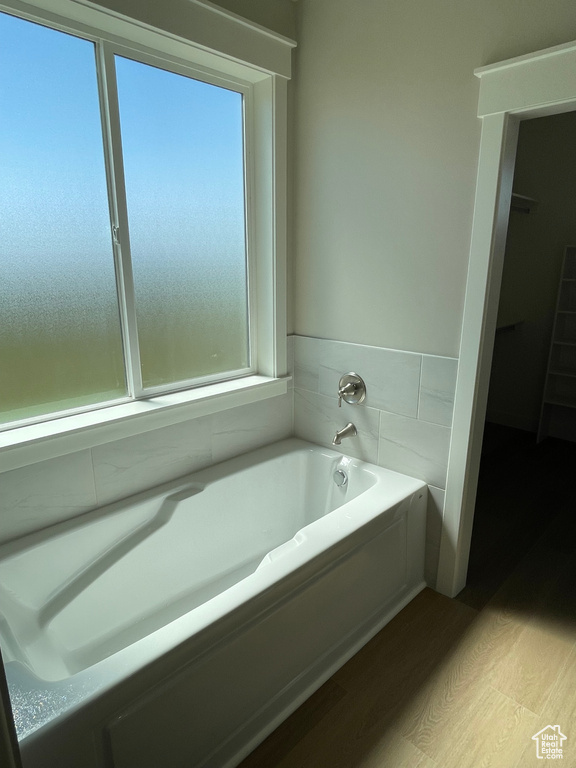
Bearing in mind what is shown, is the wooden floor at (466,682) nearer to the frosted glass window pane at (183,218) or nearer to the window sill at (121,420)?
the window sill at (121,420)

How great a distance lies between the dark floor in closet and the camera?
86.7 inches

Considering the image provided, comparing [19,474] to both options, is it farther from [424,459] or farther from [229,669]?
[424,459]

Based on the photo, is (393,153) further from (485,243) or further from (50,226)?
(50,226)

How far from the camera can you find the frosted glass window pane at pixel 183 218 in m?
1.81

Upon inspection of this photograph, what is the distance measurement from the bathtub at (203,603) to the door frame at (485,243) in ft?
0.50

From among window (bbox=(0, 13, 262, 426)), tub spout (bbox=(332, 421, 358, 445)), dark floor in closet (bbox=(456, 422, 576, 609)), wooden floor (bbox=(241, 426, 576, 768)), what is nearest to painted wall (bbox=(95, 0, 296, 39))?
window (bbox=(0, 13, 262, 426))

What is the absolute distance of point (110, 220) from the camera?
5.73ft

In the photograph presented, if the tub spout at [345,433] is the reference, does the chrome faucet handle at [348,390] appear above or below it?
above

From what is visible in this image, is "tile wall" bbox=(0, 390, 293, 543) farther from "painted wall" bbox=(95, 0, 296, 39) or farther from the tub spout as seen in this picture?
"painted wall" bbox=(95, 0, 296, 39)

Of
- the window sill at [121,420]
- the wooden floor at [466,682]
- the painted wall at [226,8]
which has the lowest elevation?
the wooden floor at [466,682]

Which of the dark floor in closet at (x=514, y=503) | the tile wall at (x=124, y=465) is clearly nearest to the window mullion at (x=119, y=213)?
the tile wall at (x=124, y=465)

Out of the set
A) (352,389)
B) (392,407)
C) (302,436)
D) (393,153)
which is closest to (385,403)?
(392,407)

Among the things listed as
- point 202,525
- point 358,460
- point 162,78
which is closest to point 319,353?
point 358,460

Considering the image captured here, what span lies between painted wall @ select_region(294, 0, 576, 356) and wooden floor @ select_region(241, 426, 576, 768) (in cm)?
110
